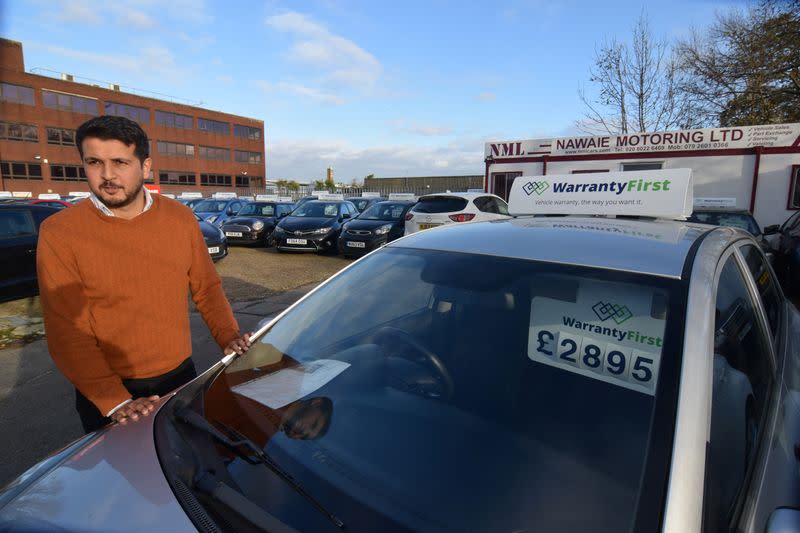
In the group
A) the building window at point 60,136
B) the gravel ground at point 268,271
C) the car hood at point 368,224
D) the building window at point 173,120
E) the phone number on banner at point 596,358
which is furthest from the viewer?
the building window at point 173,120

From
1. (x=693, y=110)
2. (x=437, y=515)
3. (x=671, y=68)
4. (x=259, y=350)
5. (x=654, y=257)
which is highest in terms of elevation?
(x=671, y=68)

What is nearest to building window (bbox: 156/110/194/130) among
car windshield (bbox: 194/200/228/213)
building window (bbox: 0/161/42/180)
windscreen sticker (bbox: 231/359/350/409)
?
building window (bbox: 0/161/42/180)

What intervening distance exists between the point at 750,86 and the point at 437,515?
22.0 m

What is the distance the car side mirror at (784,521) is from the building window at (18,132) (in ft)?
168

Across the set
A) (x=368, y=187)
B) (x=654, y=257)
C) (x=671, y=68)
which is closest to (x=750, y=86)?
(x=671, y=68)

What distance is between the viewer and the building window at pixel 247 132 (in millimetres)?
57219

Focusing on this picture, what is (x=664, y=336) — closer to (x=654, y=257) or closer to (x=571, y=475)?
(x=654, y=257)

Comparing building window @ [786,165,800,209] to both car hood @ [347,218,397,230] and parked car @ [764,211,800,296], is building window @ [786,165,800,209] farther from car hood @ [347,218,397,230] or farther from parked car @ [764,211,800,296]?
car hood @ [347,218,397,230]

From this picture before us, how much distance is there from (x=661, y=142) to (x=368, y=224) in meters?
7.57

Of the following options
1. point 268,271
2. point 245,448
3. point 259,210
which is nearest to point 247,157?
point 259,210

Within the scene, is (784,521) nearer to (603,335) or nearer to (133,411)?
(603,335)

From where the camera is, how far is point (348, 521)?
1066 millimetres

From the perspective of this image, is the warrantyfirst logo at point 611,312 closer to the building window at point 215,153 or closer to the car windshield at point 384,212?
the car windshield at point 384,212

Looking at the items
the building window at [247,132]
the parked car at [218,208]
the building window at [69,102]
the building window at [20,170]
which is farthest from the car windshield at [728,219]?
the building window at [247,132]
